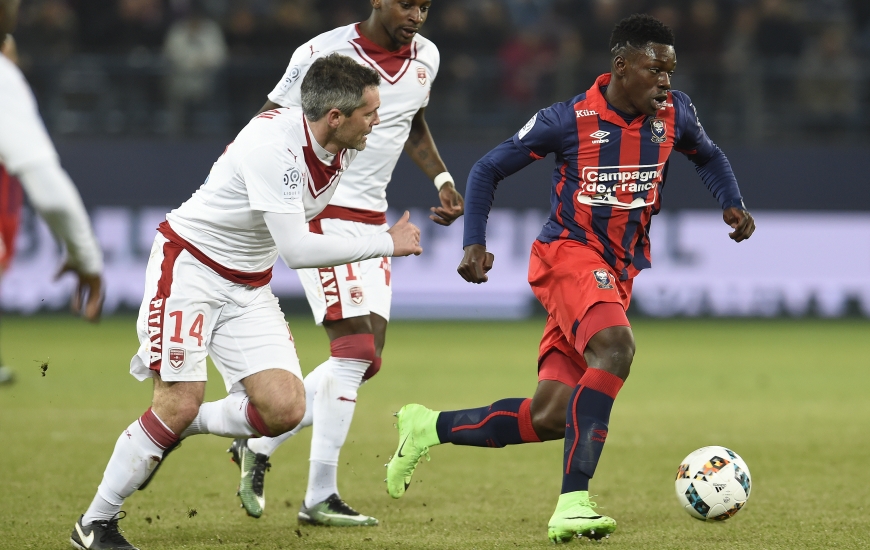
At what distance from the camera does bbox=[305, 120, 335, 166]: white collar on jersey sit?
4719 millimetres

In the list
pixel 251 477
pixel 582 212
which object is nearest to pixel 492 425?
pixel 582 212

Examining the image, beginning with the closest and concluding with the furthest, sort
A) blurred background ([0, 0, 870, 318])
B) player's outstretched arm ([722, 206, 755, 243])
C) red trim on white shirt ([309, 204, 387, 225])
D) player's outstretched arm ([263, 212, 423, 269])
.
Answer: player's outstretched arm ([263, 212, 423, 269]), player's outstretched arm ([722, 206, 755, 243]), red trim on white shirt ([309, 204, 387, 225]), blurred background ([0, 0, 870, 318])

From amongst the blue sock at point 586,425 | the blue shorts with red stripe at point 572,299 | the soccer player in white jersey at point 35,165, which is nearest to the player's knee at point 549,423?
the blue shorts with red stripe at point 572,299

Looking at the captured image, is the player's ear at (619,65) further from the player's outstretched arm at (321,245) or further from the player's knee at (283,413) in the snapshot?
the player's knee at (283,413)

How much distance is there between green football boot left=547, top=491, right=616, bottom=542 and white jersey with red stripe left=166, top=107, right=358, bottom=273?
1.55 m

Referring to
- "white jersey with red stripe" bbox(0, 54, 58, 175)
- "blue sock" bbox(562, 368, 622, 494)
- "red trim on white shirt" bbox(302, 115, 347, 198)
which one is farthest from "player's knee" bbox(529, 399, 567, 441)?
"white jersey with red stripe" bbox(0, 54, 58, 175)

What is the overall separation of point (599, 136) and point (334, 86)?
1290 millimetres

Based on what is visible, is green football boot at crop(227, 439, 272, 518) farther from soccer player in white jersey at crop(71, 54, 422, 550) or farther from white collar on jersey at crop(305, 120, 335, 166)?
white collar on jersey at crop(305, 120, 335, 166)

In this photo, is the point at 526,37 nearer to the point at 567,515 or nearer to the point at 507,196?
the point at 507,196

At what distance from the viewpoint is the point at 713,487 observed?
4977 mm

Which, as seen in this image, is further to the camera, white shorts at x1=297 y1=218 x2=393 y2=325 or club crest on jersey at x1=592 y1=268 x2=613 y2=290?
white shorts at x1=297 y1=218 x2=393 y2=325

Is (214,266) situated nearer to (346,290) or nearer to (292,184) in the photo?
(292,184)

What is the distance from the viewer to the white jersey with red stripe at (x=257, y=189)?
179 inches

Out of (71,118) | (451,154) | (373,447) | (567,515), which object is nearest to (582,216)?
(567,515)
